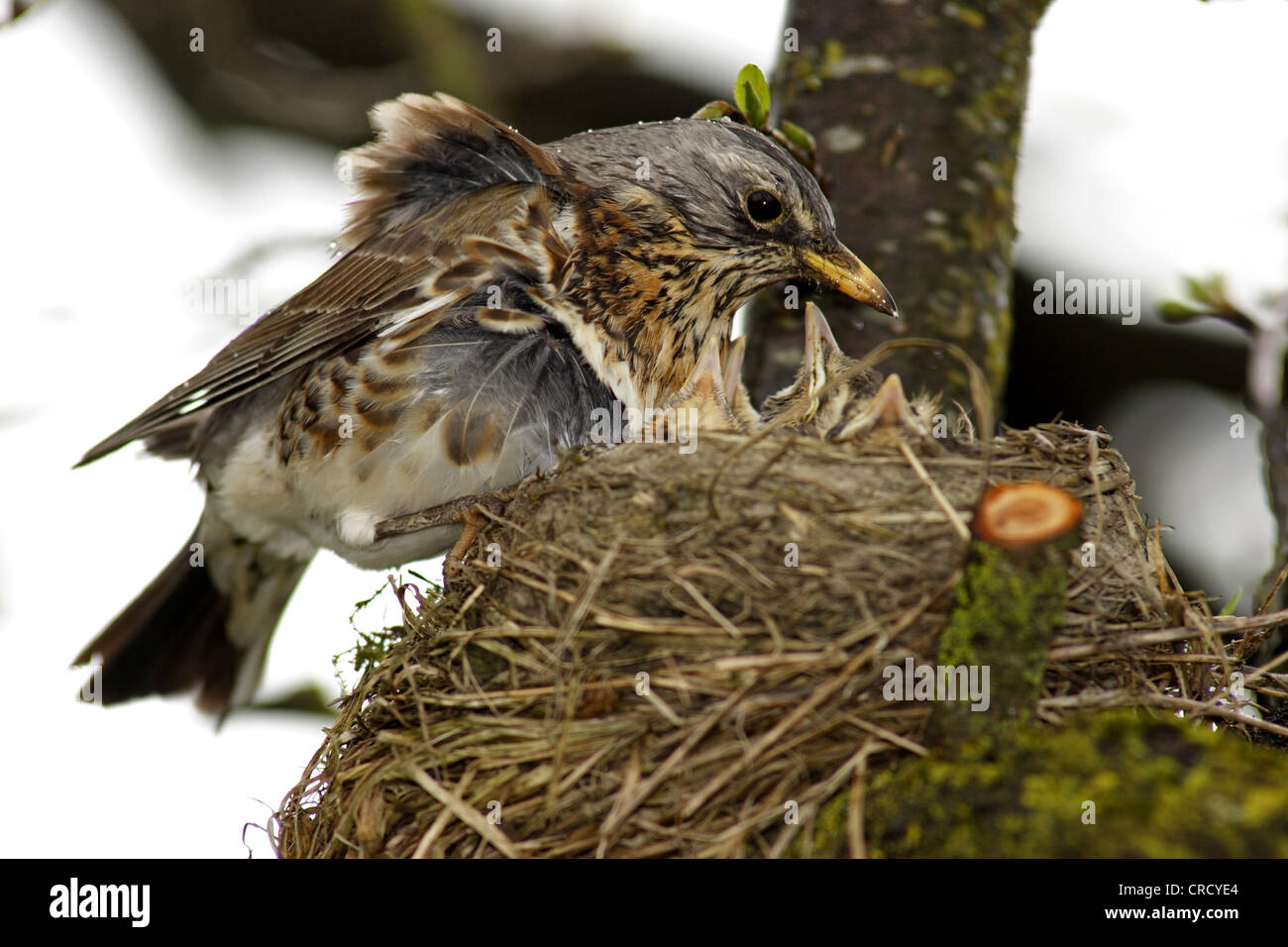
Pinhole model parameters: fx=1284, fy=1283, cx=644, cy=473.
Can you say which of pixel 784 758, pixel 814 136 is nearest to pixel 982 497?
pixel 784 758

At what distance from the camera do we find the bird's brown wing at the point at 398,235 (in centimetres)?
389

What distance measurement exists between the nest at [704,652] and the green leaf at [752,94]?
54.2 inches

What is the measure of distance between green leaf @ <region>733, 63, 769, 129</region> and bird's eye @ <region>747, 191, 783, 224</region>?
0.26m

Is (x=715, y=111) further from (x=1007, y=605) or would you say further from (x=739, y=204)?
(x=1007, y=605)

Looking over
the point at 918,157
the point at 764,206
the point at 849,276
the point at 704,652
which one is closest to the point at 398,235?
the point at 764,206

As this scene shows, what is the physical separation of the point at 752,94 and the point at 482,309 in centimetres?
112

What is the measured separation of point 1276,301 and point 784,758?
2382 millimetres

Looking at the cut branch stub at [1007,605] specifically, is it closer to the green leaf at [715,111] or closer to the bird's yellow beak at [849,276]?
the bird's yellow beak at [849,276]

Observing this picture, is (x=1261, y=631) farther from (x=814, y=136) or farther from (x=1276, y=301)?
(x=814, y=136)

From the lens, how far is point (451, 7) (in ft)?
18.1

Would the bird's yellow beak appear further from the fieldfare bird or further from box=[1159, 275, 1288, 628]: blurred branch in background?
box=[1159, 275, 1288, 628]: blurred branch in background

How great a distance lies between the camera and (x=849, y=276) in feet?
13.0
